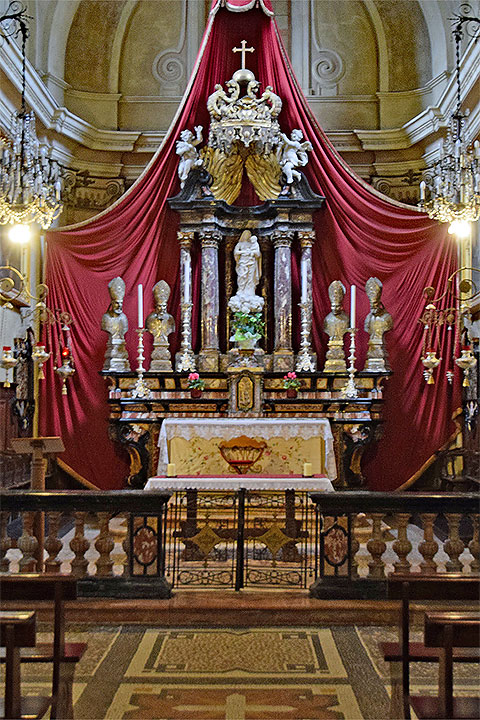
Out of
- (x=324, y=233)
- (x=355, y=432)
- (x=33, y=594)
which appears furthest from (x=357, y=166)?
(x=33, y=594)

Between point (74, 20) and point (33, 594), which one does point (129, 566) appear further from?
point (74, 20)

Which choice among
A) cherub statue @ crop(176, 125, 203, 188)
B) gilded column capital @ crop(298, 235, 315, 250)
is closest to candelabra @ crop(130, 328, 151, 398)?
cherub statue @ crop(176, 125, 203, 188)

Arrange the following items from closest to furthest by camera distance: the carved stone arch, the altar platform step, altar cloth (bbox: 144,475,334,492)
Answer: the altar platform step, altar cloth (bbox: 144,475,334,492), the carved stone arch

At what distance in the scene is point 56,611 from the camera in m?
4.00

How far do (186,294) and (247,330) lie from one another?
51.3 inches

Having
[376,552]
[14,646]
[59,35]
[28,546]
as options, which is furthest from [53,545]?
[59,35]

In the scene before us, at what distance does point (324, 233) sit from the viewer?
489 inches

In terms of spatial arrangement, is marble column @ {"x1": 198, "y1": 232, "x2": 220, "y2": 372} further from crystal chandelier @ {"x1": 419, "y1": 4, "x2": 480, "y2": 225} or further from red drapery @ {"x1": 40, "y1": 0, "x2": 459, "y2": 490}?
crystal chandelier @ {"x1": 419, "y1": 4, "x2": 480, "y2": 225}

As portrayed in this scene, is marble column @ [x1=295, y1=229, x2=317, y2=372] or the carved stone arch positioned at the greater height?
the carved stone arch

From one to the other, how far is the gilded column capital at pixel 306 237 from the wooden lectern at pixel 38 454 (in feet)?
21.1

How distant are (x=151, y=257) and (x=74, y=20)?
4.59m

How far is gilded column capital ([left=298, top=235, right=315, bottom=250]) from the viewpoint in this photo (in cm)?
1213

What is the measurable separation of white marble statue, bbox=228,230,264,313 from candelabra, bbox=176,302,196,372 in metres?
0.65

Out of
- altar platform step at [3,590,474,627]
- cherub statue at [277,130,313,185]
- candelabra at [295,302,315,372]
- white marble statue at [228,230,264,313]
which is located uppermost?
cherub statue at [277,130,313,185]
